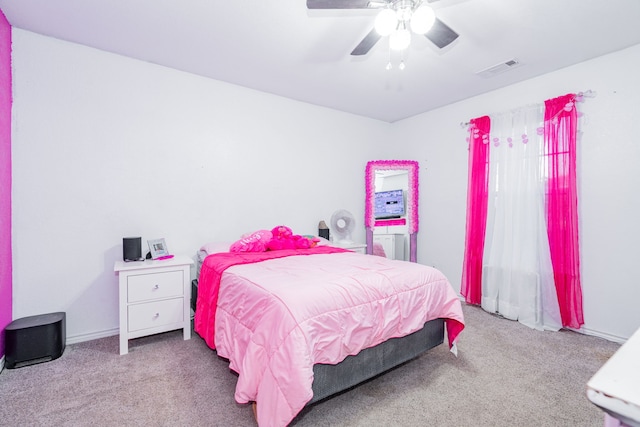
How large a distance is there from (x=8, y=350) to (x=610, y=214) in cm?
510

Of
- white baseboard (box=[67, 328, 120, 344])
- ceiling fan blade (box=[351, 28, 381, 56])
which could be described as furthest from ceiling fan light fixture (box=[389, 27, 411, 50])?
white baseboard (box=[67, 328, 120, 344])

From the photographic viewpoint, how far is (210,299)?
2.37 m

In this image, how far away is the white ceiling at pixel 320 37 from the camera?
2.12 m

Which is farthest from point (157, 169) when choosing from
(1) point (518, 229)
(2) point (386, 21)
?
(1) point (518, 229)

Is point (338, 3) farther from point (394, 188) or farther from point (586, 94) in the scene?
point (394, 188)

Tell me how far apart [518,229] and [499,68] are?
1712 mm

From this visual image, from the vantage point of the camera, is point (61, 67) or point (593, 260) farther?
point (593, 260)

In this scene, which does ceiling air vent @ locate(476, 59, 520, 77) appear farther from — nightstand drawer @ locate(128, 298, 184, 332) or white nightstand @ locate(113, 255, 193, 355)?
nightstand drawer @ locate(128, 298, 184, 332)

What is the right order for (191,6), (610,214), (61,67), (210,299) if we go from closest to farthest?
(191,6)
(210,299)
(61,67)
(610,214)

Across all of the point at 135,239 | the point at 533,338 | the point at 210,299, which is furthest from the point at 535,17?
the point at 135,239

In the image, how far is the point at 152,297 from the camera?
250cm

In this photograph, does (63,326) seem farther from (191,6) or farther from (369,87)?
(369,87)

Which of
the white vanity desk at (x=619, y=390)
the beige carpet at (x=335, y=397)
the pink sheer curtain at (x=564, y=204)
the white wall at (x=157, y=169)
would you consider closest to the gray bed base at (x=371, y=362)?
the beige carpet at (x=335, y=397)

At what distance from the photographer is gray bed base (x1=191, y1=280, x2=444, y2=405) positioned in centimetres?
163
